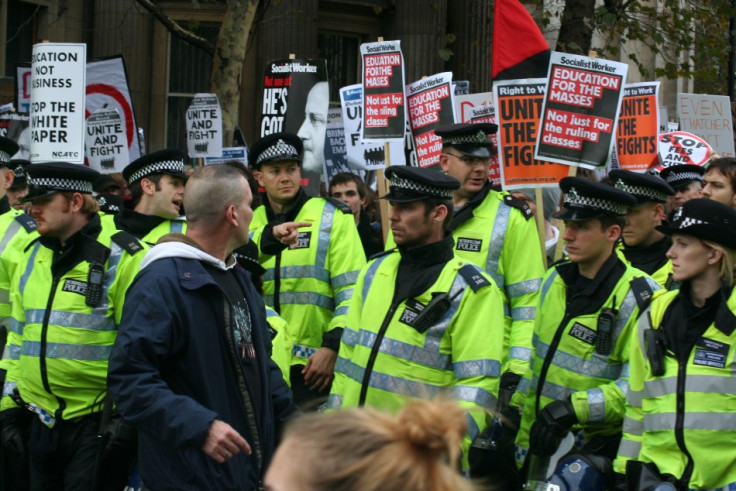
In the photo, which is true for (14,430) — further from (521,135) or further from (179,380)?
(521,135)

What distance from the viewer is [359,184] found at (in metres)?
10.5

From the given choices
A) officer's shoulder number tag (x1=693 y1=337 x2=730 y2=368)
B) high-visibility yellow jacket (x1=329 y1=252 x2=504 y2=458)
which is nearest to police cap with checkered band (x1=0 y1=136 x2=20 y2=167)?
high-visibility yellow jacket (x1=329 y1=252 x2=504 y2=458)

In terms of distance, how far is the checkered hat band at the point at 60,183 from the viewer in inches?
240

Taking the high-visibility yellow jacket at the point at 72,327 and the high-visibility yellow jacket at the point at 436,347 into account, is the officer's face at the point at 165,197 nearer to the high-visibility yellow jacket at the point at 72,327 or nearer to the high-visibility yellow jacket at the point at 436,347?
the high-visibility yellow jacket at the point at 72,327

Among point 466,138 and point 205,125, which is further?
point 205,125

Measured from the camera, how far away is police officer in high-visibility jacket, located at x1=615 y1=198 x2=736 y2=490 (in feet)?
15.9

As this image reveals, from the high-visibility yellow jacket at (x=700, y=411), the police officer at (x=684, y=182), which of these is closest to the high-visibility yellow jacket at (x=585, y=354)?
the high-visibility yellow jacket at (x=700, y=411)

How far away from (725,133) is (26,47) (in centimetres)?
1161

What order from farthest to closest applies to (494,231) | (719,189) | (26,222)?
1. (26,222)
2. (719,189)
3. (494,231)

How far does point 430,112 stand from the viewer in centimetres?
1018

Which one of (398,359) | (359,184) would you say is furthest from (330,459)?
(359,184)

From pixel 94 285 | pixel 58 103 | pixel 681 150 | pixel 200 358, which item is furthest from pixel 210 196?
pixel 681 150

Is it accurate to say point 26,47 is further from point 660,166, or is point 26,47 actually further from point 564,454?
point 564,454

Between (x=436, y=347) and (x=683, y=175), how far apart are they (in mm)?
4520
